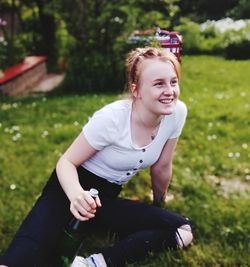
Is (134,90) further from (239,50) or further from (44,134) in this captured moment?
(239,50)

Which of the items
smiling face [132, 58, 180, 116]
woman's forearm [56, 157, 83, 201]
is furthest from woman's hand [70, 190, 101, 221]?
smiling face [132, 58, 180, 116]

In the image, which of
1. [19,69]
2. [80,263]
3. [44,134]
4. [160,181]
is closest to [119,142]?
[160,181]

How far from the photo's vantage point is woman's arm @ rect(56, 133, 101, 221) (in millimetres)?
2357

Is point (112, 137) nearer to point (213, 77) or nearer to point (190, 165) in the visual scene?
point (190, 165)

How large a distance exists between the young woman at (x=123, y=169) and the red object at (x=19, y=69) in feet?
24.7

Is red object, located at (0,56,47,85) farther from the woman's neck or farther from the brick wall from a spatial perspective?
the woman's neck

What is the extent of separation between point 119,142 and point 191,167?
1.79 m

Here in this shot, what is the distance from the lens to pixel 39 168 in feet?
15.2

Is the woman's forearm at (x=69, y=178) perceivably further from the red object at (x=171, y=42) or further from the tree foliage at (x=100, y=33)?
the tree foliage at (x=100, y=33)

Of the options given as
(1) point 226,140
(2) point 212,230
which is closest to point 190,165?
(1) point 226,140

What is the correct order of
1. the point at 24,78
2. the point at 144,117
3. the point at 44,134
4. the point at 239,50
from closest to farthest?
the point at 144,117, the point at 44,134, the point at 24,78, the point at 239,50

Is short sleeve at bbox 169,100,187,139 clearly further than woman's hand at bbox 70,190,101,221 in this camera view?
Yes

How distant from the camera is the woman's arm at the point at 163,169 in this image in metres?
3.21

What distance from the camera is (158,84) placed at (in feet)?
9.11
